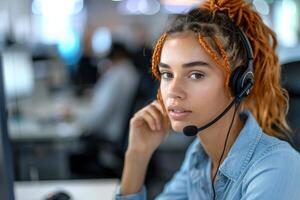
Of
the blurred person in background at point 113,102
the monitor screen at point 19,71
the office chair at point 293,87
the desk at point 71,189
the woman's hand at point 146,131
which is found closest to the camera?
the woman's hand at point 146,131

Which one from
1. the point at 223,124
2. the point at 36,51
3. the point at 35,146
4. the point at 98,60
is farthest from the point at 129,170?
the point at 98,60

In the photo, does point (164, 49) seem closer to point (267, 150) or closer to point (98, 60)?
point (267, 150)

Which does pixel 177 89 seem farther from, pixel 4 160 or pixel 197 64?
pixel 4 160

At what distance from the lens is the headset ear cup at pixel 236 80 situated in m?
0.95

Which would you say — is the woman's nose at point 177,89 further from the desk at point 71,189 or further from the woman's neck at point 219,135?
the desk at point 71,189

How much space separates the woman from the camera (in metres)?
0.92

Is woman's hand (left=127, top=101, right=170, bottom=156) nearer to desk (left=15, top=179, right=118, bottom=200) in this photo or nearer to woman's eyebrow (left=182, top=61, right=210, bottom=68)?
woman's eyebrow (left=182, top=61, right=210, bottom=68)

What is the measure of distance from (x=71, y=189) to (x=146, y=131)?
0.57 meters

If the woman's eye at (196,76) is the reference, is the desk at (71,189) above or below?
below

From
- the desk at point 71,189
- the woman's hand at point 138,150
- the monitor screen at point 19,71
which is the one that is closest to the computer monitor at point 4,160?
the woman's hand at point 138,150

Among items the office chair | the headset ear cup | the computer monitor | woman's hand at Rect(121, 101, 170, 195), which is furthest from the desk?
the headset ear cup

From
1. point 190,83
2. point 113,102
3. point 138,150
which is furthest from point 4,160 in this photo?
point 113,102

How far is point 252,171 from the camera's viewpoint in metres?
0.94

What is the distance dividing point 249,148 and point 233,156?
4 centimetres
